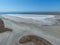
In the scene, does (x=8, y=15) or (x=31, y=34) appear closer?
(x=31, y=34)

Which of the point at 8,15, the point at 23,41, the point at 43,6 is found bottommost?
the point at 23,41

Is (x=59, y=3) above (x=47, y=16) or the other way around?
above

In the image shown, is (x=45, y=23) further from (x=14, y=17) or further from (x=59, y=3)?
(x=14, y=17)

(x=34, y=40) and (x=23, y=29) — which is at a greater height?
(x=23, y=29)

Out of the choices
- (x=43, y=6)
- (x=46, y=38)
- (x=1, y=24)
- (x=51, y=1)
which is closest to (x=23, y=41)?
(x=46, y=38)

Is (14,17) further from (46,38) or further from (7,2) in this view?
(46,38)

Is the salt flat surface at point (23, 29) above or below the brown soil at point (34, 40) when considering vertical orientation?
above

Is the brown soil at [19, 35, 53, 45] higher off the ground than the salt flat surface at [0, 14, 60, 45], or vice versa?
the salt flat surface at [0, 14, 60, 45]
